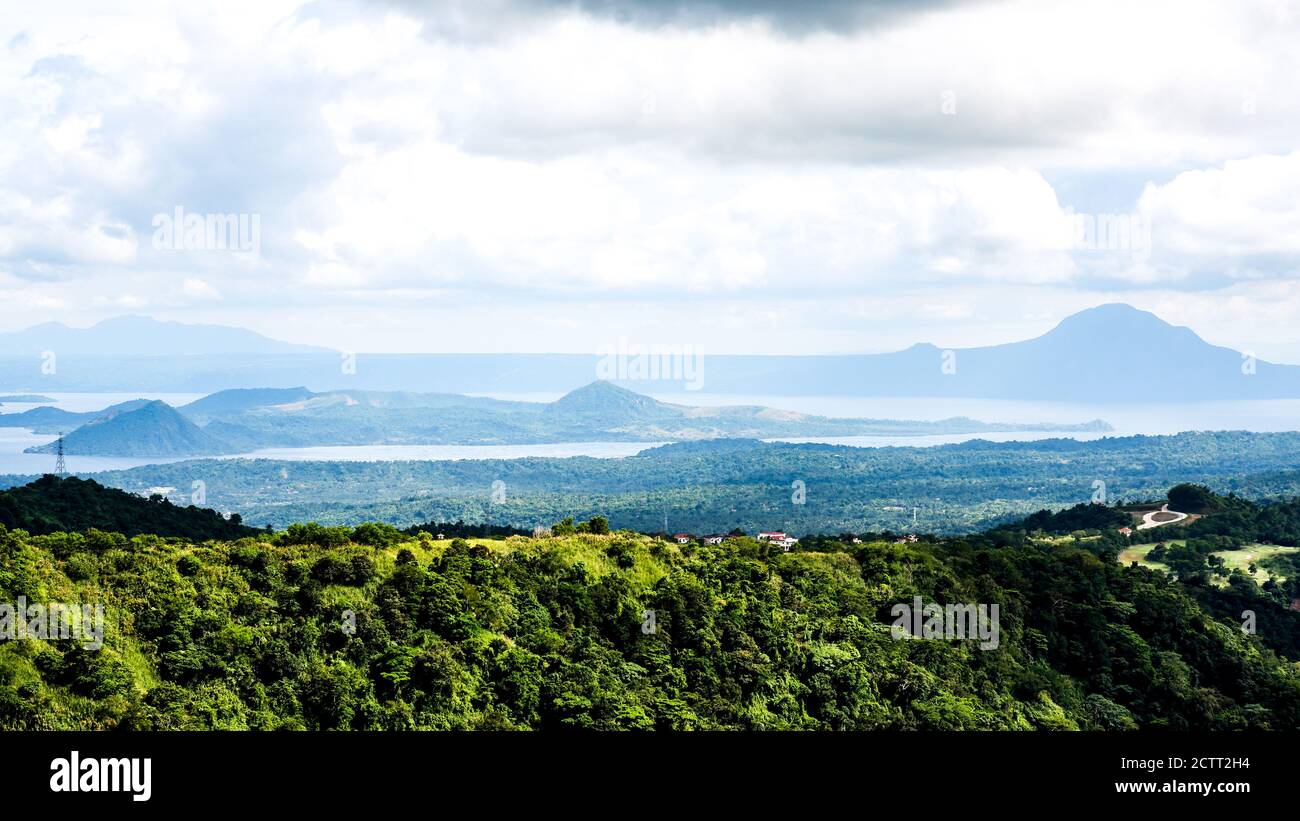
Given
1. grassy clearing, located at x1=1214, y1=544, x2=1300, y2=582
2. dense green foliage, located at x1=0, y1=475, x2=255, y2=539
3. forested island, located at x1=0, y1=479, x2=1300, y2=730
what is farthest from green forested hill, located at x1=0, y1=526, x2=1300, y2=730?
grassy clearing, located at x1=1214, y1=544, x2=1300, y2=582

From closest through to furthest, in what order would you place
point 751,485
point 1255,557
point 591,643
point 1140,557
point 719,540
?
point 591,643 → point 719,540 → point 1140,557 → point 1255,557 → point 751,485

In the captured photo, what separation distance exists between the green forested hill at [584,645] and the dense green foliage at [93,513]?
81.3 feet

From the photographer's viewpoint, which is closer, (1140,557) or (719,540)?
(719,540)

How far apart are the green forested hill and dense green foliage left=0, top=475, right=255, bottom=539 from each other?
81.3ft

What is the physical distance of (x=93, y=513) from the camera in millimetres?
58094

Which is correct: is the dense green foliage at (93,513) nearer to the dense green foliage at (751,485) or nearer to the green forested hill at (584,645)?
the green forested hill at (584,645)

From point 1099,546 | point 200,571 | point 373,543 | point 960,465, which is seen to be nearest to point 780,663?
point 373,543

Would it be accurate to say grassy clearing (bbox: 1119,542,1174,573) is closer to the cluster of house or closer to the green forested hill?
the cluster of house

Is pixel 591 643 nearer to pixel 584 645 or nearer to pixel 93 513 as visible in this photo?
pixel 584 645

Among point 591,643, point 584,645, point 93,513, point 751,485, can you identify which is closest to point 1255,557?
point 591,643

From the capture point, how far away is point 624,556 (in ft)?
116

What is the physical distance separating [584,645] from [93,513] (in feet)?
122

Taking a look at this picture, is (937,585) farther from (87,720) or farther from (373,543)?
(87,720)

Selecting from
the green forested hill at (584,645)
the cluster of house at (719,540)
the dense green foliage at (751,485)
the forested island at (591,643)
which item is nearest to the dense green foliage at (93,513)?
the cluster of house at (719,540)
